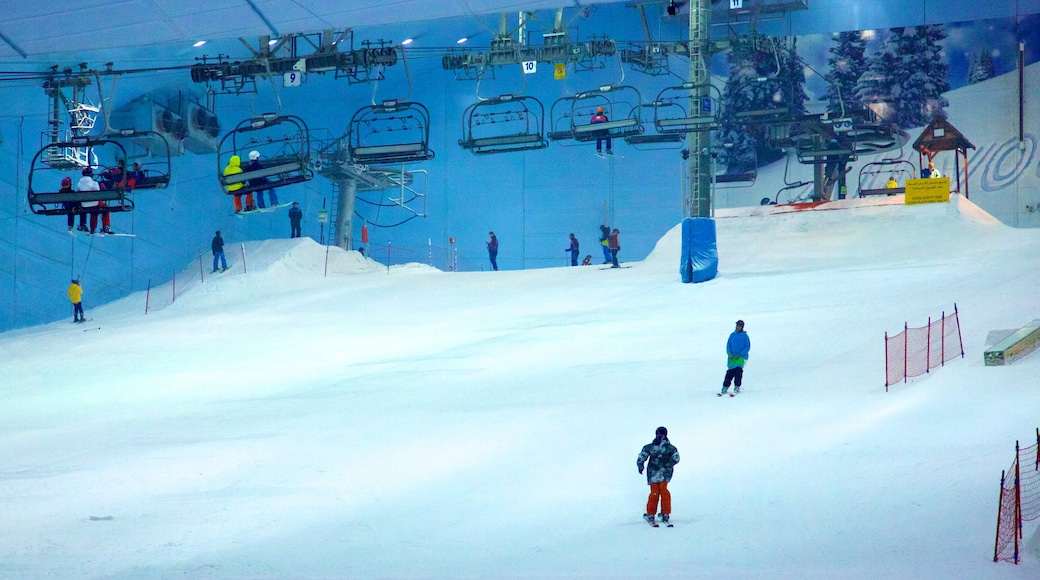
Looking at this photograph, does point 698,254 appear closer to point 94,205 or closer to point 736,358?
point 736,358

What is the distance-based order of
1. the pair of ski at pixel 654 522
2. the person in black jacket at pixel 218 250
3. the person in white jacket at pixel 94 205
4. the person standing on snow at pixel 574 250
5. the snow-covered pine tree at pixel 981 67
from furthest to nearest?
the snow-covered pine tree at pixel 981 67 → the person standing on snow at pixel 574 250 → the person in black jacket at pixel 218 250 → the person in white jacket at pixel 94 205 → the pair of ski at pixel 654 522

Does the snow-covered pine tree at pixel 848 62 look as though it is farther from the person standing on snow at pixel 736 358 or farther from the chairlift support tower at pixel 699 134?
the person standing on snow at pixel 736 358

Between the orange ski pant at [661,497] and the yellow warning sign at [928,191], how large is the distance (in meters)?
18.2

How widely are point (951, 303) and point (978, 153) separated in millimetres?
15603

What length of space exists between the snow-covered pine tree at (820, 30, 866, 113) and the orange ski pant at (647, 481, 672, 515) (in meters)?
24.7

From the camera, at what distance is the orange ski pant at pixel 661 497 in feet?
25.0

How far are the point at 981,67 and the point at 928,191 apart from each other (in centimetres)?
777

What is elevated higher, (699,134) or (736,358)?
(699,134)

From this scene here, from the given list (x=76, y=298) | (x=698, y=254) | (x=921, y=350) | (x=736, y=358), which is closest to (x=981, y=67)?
(x=698, y=254)

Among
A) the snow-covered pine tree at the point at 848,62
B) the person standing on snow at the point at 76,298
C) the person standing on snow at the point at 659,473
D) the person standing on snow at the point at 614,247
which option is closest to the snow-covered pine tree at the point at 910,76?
the snow-covered pine tree at the point at 848,62

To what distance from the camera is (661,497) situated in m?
7.70

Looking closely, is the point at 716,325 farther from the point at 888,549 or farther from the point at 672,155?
the point at 672,155

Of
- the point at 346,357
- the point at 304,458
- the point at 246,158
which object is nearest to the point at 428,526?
the point at 304,458

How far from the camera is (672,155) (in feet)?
104
